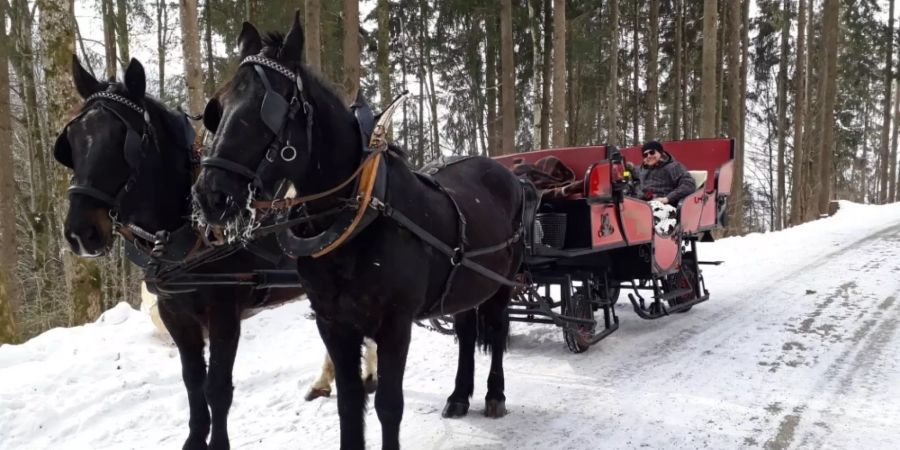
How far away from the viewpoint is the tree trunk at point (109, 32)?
1113 cm

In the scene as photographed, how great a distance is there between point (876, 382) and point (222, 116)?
453 centimetres

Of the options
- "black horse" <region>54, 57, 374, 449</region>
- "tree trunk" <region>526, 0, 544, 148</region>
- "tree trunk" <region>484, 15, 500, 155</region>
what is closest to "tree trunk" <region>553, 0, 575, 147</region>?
"tree trunk" <region>526, 0, 544, 148</region>

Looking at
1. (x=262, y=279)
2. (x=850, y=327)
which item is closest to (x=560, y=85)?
(x=850, y=327)

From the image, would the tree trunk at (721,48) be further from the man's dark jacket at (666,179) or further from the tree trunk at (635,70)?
the man's dark jacket at (666,179)

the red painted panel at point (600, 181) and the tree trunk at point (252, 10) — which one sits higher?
the tree trunk at point (252, 10)

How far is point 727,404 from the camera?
3.83 m

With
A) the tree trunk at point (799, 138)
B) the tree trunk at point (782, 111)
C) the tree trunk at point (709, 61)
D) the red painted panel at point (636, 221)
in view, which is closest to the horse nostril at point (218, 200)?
the red painted panel at point (636, 221)

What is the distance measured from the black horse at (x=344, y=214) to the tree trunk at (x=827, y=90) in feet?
63.2

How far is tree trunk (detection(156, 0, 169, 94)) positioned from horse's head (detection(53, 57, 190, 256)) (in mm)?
13693

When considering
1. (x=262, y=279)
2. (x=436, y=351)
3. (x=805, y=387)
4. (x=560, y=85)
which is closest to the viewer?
(x=262, y=279)

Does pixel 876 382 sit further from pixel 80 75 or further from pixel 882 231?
pixel 882 231

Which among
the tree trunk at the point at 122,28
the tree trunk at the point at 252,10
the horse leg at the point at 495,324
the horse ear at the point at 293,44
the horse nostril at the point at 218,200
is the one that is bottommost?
the horse leg at the point at 495,324

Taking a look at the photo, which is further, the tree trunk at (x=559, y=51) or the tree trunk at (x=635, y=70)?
the tree trunk at (x=635, y=70)

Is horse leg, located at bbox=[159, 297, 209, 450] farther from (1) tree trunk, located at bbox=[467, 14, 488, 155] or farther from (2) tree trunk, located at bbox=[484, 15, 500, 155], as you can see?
(2) tree trunk, located at bbox=[484, 15, 500, 155]
